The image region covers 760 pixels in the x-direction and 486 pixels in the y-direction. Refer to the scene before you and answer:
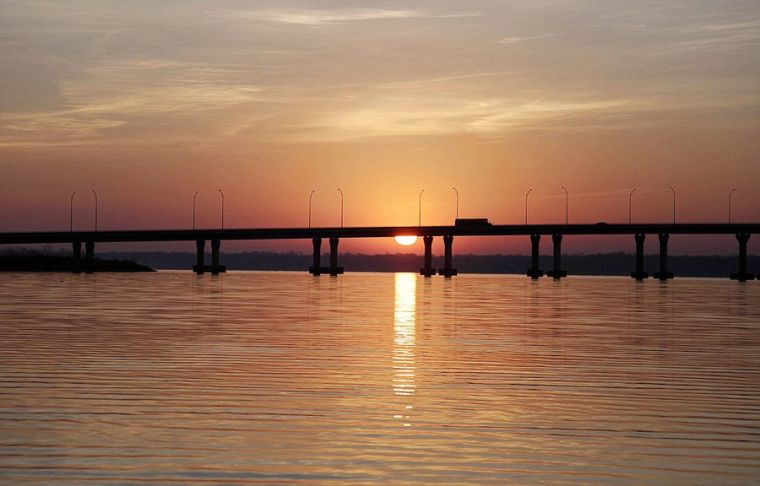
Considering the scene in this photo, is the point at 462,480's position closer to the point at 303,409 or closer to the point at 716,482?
the point at 716,482

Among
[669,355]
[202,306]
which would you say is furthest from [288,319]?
[669,355]

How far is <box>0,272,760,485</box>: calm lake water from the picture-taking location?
536 inches

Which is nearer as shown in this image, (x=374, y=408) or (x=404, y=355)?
(x=374, y=408)

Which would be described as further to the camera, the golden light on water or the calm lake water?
the golden light on water

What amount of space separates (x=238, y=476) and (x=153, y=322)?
32803 mm

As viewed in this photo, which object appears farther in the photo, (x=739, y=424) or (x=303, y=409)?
(x=303, y=409)

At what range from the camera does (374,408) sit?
18922 millimetres

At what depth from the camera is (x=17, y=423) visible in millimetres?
16547

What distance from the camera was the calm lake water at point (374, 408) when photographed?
Answer: 13.6 metres

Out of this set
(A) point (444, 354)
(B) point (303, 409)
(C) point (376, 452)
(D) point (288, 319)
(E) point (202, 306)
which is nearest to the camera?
(C) point (376, 452)

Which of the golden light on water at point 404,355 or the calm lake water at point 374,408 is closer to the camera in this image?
the calm lake water at point 374,408

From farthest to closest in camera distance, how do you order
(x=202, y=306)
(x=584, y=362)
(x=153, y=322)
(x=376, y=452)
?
(x=202, y=306) → (x=153, y=322) → (x=584, y=362) → (x=376, y=452)

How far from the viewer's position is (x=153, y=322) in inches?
1768

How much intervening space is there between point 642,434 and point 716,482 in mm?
3438
